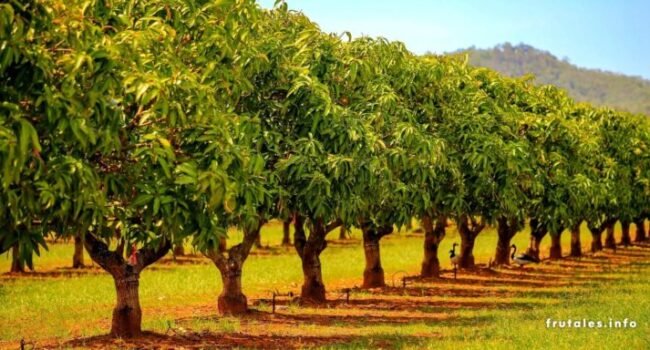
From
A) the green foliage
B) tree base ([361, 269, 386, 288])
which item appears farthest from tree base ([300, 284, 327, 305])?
tree base ([361, 269, 386, 288])

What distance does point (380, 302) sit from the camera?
119 ft

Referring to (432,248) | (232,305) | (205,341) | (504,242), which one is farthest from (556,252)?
(205,341)

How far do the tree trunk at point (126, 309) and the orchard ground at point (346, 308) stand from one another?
0.46 m

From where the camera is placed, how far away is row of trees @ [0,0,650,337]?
13.7 meters

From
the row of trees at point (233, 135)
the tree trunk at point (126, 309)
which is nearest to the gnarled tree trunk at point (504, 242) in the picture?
the row of trees at point (233, 135)

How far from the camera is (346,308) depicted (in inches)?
1328

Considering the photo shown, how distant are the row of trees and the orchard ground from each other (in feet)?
7.47

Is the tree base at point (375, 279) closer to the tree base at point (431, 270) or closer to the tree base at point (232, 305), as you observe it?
the tree base at point (431, 270)

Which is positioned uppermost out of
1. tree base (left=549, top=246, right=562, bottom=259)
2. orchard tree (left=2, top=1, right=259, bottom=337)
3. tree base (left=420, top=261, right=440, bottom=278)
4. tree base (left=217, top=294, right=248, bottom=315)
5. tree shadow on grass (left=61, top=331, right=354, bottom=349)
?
orchard tree (left=2, top=1, right=259, bottom=337)

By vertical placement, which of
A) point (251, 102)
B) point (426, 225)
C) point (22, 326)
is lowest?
point (22, 326)

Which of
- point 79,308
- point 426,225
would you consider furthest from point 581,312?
point 79,308

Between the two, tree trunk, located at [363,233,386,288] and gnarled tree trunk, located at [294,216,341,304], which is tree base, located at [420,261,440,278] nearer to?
tree trunk, located at [363,233,386,288]

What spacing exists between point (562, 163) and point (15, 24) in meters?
31.2

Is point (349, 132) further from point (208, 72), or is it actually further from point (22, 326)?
point (22, 326)
